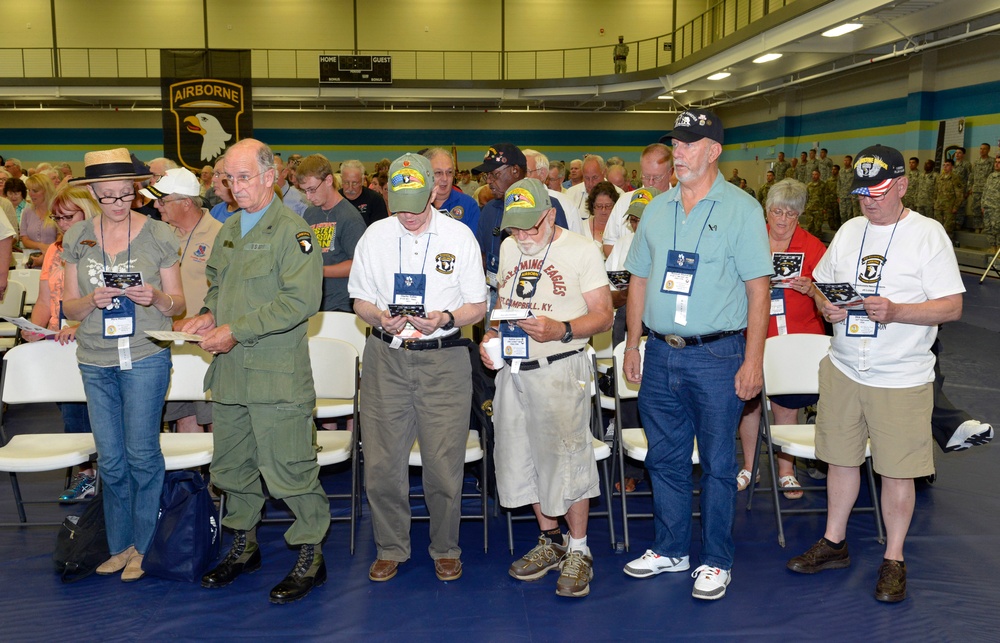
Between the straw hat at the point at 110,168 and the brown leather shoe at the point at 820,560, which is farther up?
the straw hat at the point at 110,168

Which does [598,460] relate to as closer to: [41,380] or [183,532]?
[183,532]

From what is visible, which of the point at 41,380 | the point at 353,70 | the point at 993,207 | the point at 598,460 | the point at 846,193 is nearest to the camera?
the point at 598,460

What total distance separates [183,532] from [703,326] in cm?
218

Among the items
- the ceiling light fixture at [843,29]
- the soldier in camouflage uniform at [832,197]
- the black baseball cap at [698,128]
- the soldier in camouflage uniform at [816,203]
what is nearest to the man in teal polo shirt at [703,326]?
the black baseball cap at [698,128]

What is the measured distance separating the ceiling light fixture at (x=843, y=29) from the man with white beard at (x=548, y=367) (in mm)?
9340

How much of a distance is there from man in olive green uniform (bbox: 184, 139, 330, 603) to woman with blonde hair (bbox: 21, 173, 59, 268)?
3560 millimetres

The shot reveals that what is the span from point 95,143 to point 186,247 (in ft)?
69.4

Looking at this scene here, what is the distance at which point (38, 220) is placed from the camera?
758 cm

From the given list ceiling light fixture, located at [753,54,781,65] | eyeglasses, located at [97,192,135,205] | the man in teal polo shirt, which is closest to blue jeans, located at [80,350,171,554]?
eyeglasses, located at [97,192,135,205]

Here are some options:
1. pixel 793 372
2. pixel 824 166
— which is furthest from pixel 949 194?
pixel 793 372

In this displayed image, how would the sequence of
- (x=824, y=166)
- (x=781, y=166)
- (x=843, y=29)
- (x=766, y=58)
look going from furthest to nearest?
(x=781, y=166) → (x=824, y=166) → (x=766, y=58) → (x=843, y=29)

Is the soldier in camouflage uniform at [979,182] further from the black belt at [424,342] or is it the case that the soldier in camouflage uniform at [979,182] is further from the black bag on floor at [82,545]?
the black bag on floor at [82,545]

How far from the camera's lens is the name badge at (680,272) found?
2982 millimetres

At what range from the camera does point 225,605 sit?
3.08 metres
